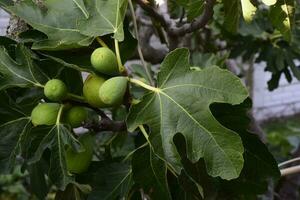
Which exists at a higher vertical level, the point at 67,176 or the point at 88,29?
the point at 88,29

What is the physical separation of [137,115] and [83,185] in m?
0.24

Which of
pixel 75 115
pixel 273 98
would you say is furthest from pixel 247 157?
pixel 273 98

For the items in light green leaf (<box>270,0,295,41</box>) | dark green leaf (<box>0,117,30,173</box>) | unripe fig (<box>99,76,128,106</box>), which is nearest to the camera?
unripe fig (<box>99,76,128,106</box>)

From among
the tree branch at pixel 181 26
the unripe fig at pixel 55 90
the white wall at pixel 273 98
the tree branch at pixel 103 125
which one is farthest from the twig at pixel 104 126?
the white wall at pixel 273 98

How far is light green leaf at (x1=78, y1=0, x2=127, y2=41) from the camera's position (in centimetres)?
69

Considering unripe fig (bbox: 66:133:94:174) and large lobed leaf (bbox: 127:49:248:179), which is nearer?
large lobed leaf (bbox: 127:49:248:179)

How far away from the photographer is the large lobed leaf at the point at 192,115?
642 mm

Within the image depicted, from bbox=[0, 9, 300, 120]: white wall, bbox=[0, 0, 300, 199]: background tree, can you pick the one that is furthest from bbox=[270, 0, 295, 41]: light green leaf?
bbox=[0, 9, 300, 120]: white wall

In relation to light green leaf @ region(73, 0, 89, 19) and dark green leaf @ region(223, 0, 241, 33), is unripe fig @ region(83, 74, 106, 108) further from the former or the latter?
dark green leaf @ region(223, 0, 241, 33)

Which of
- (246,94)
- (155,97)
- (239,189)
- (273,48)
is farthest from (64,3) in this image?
(273,48)

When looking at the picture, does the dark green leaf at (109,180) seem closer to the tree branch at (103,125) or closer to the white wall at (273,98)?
the tree branch at (103,125)

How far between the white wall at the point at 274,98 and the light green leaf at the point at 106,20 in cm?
359

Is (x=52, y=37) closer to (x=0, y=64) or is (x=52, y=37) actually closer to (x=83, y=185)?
(x=0, y=64)

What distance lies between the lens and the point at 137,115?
67 centimetres
